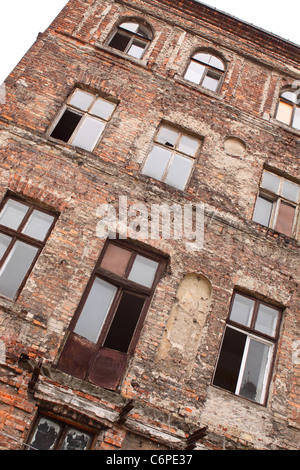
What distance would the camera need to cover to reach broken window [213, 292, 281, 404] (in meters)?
6.53

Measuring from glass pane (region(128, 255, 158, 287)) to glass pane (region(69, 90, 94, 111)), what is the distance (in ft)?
13.4

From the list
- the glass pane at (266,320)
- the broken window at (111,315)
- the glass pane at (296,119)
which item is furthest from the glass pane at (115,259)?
the glass pane at (296,119)

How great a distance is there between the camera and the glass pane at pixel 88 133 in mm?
8273

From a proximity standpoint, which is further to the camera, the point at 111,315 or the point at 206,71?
the point at 206,71

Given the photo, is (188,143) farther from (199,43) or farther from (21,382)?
(21,382)

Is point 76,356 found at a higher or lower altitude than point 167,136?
lower

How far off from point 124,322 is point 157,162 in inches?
153

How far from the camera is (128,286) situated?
6.83 m

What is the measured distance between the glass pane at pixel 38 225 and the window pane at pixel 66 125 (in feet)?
6.83

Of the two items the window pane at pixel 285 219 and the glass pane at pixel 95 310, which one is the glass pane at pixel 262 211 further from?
the glass pane at pixel 95 310

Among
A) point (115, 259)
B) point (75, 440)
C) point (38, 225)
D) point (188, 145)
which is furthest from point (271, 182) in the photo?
point (75, 440)

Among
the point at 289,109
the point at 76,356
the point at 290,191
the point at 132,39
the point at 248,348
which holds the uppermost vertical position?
the point at 132,39

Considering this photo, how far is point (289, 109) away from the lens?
10930 millimetres

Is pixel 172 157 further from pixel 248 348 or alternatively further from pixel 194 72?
pixel 248 348
